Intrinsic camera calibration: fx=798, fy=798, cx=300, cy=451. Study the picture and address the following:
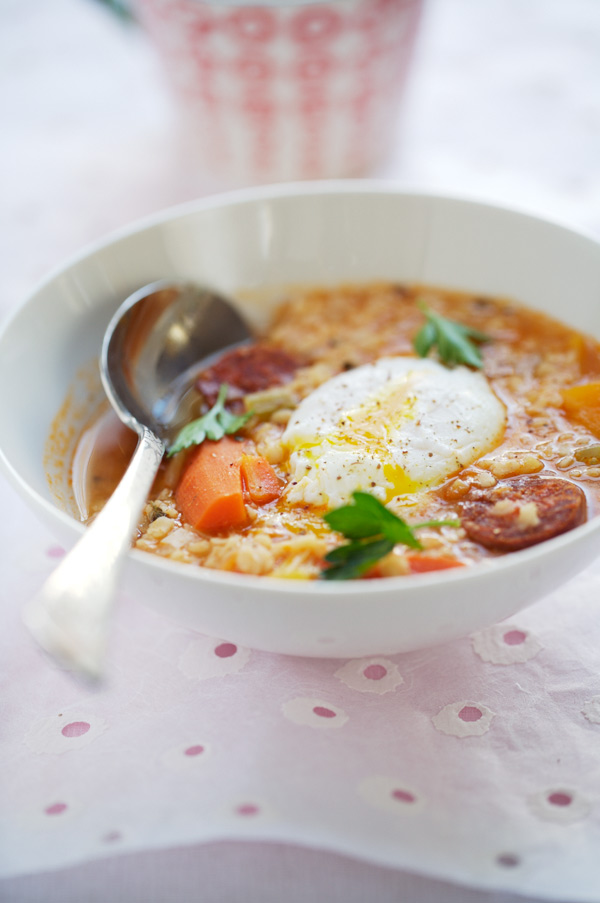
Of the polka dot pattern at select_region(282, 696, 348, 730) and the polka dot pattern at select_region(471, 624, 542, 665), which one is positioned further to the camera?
the polka dot pattern at select_region(471, 624, 542, 665)

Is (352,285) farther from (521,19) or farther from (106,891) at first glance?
A: (521,19)

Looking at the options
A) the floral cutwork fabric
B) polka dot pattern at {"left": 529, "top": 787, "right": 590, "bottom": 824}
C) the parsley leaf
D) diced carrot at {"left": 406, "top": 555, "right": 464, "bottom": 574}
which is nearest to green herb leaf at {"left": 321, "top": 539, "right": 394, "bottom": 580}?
the parsley leaf

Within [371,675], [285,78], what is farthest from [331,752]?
[285,78]

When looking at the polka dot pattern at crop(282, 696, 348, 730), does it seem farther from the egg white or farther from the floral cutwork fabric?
the egg white

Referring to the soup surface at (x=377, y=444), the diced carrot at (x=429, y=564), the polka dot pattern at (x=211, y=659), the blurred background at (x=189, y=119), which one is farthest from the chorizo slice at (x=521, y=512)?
the blurred background at (x=189, y=119)

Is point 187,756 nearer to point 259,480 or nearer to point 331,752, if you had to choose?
point 331,752
